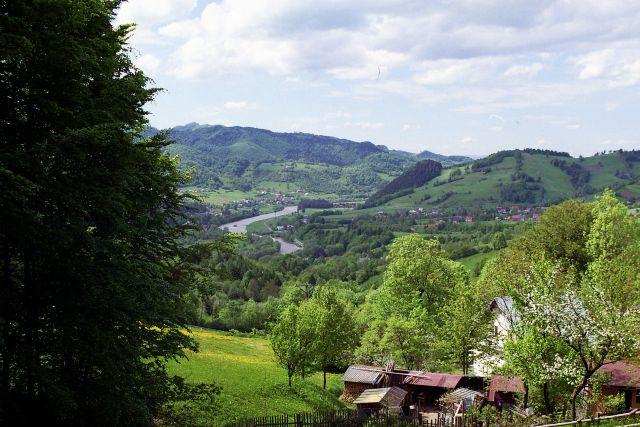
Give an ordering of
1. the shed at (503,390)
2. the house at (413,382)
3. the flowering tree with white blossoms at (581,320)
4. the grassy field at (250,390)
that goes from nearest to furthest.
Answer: the flowering tree with white blossoms at (581,320) → the grassy field at (250,390) → the shed at (503,390) → the house at (413,382)

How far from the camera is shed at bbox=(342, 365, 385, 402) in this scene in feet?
154

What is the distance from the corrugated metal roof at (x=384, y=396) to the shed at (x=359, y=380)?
258 cm

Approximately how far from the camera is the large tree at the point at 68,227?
15.6m

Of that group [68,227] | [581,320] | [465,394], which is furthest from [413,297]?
[68,227]

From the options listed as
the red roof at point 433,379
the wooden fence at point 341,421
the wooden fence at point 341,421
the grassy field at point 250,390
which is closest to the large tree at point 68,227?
the wooden fence at point 341,421

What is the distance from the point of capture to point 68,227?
15.9 meters

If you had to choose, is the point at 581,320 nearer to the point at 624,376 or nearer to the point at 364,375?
the point at 624,376

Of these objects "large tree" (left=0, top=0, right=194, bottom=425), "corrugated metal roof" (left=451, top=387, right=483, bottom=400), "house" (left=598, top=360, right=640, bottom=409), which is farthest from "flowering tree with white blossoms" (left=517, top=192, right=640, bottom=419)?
"large tree" (left=0, top=0, right=194, bottom=425)

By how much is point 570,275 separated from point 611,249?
26.5m

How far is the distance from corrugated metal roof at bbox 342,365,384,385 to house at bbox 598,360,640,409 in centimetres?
1816

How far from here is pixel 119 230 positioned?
769 inches

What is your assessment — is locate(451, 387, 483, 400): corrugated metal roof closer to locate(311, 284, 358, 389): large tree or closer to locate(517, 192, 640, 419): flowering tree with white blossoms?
locate(517, 192, 640, 419): flowering tree with white blossoms

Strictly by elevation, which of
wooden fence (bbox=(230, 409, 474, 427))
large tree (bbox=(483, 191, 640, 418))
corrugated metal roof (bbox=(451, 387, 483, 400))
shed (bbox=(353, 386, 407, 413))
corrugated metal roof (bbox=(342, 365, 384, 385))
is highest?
large tree (bbox=(483, 191, 640, 418))

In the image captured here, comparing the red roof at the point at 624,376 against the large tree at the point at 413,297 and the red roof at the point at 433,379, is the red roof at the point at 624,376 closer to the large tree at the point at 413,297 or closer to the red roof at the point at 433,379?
the red roof at the point at 433,379
